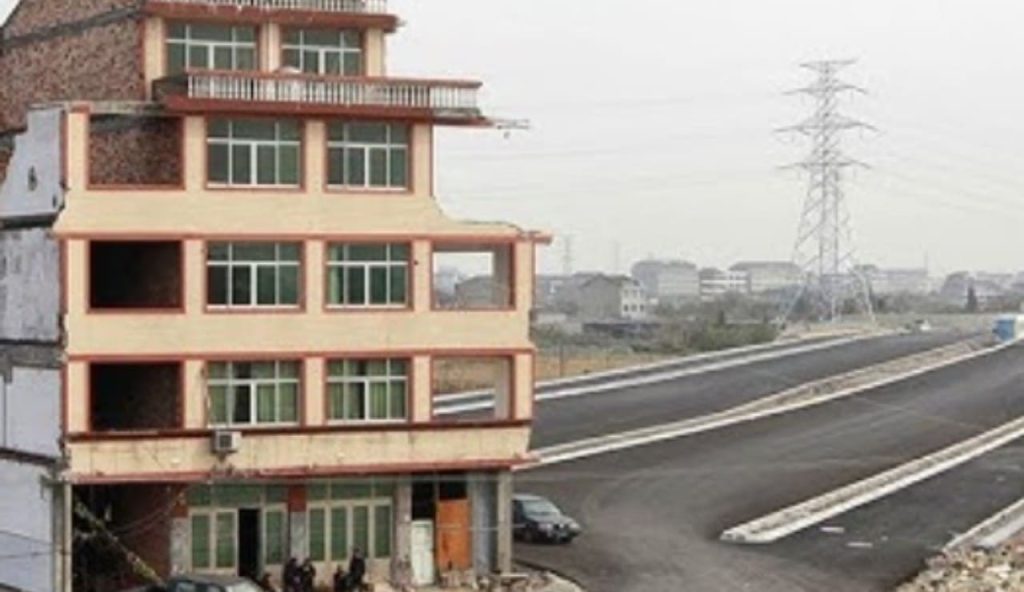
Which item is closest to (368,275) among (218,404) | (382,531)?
(218,404)

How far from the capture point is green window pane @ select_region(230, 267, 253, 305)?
36.0 m

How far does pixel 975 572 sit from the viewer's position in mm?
38719

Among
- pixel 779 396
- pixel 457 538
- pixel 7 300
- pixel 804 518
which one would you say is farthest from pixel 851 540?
pixel 779 396

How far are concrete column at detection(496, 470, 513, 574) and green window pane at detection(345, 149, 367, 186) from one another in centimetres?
669

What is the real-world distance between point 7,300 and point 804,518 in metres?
19.0

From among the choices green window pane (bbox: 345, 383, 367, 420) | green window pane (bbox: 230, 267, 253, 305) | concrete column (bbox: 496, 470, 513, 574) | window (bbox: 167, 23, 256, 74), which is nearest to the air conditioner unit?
green window pane (bbox: 345, 383, 367, 420)

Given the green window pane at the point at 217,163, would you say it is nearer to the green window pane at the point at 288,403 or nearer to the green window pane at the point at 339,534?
the green window pane at the point at 288,403

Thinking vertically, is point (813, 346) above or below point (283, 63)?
below

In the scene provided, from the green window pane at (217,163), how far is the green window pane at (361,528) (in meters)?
7.14

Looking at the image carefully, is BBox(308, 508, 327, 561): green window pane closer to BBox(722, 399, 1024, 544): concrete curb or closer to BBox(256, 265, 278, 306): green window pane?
BBox(256, 265, 278, 306): green window pane

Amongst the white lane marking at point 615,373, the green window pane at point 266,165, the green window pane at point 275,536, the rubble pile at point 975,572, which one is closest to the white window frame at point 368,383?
the green window pane at point 275,536

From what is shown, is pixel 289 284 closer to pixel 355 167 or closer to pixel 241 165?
pixel 241 165

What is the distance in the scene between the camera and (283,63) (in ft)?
125

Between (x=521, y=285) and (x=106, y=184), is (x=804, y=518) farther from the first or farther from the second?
(x=106, y=184)
